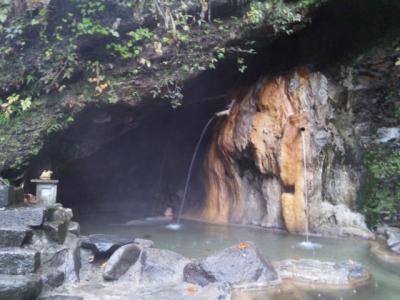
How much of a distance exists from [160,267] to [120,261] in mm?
549

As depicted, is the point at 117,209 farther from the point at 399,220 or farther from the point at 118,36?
the point at 399,220

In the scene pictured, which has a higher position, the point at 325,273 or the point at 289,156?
the point at 289,156

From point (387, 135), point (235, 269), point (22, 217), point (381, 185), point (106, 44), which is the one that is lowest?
point (235, 269)

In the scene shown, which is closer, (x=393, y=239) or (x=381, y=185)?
(x=393, y=239)

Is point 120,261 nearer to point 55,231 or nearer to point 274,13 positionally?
point 55,231

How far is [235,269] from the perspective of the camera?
5395 millimetres

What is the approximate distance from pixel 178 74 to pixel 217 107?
380cm

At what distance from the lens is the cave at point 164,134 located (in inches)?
343

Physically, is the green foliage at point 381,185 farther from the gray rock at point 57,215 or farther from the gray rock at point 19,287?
the gray rock at point 19,287

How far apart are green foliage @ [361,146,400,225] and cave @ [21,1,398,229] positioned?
8.29ft

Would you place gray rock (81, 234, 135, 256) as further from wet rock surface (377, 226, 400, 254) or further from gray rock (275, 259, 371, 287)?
wet rock surface (377, 226, 400, 254)

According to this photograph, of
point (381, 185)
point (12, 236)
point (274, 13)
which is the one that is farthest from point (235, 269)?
point (274, 13)

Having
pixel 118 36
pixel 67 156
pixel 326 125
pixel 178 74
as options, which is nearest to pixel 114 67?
pixel 118 36

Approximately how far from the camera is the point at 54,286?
16.3ft
